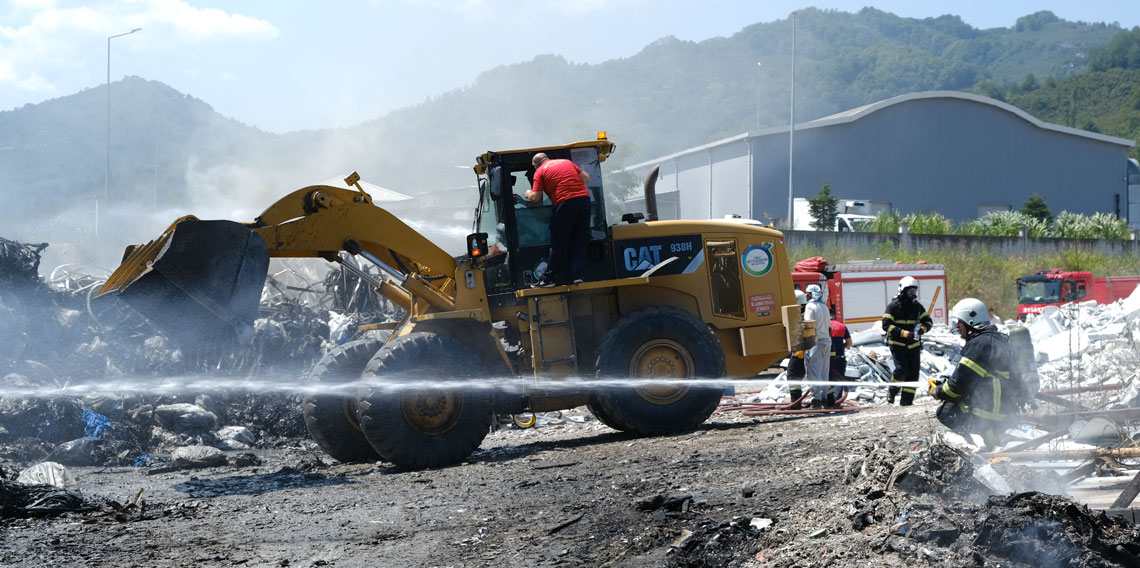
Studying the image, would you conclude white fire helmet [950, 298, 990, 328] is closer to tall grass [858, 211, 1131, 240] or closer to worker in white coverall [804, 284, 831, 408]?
worker in white coverall [804, 284, 831, 408]

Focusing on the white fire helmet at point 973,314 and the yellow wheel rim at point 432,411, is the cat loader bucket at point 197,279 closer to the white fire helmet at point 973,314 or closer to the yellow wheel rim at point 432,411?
the yellow wheel rim at point 432,411

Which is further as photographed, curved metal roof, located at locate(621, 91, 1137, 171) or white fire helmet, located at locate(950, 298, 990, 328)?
curved metal roof, located at locate(621, 91, 1137, 171)

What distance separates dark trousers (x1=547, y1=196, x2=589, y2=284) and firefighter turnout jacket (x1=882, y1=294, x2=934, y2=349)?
526 centimetres

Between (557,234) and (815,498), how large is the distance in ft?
13.3

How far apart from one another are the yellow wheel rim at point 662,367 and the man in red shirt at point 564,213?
95 centimetres

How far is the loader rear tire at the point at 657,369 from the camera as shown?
30.2ft

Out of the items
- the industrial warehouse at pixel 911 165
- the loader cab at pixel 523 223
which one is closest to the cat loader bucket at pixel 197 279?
the loader cab at pixel 523 223

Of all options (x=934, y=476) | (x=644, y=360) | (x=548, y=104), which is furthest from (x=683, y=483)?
(x=548, y=104)

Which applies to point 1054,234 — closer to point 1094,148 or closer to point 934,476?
point 1094,148

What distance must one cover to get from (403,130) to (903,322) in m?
59.7

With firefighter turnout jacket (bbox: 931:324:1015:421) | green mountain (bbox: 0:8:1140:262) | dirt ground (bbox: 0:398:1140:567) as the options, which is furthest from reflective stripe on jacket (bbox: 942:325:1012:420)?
green mountain (bbox: 0:8:1140:262)

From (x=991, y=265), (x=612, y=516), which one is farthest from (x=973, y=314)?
(x=991, y=265)

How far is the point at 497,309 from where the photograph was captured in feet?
30.5

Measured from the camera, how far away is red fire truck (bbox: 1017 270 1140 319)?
2714 cm
